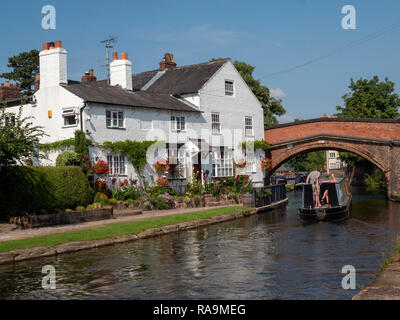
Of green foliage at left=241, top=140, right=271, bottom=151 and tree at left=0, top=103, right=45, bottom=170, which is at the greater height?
green foliage at left=241, top=140, right=271, bottom=151

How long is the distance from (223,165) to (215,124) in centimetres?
264

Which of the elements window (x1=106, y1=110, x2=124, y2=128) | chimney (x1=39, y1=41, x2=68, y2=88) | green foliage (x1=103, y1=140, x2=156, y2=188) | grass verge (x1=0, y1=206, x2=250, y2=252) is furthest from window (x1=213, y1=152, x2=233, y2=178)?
chimney (x1=39, y1=41, x2=68, y2=88)

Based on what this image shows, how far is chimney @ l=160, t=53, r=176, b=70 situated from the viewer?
36.8m

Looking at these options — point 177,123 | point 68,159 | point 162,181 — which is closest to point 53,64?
point 68,159

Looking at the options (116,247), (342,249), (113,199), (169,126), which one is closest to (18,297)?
(116,247)

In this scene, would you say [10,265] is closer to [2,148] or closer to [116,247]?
[116,247]

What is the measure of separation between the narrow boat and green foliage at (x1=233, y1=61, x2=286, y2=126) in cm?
3067

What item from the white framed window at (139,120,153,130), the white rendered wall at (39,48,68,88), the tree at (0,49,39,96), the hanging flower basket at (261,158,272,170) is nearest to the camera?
the white rendered wall at (39,48,68,88)

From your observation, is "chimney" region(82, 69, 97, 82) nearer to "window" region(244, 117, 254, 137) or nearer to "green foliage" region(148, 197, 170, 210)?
"window" region(244, 117, 254, 137)

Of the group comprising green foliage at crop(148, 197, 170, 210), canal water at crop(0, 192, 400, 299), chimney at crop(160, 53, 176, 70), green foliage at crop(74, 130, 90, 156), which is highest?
chimney at crop(160, 53, 176, 70)

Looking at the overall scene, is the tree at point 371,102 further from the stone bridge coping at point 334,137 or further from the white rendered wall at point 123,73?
the white rendered wall at point 123,73

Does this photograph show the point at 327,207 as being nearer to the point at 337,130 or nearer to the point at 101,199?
the point at 101,199

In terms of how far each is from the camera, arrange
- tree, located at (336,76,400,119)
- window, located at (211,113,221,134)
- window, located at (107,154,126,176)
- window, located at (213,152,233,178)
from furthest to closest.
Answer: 1. tree, located at (336,76,400,119)
2. window, located at (211,113,221,134)
3. window, located at (213,152,233,178)
4. window, located at (107,154,126,176)

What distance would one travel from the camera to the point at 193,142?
29.6 metres
